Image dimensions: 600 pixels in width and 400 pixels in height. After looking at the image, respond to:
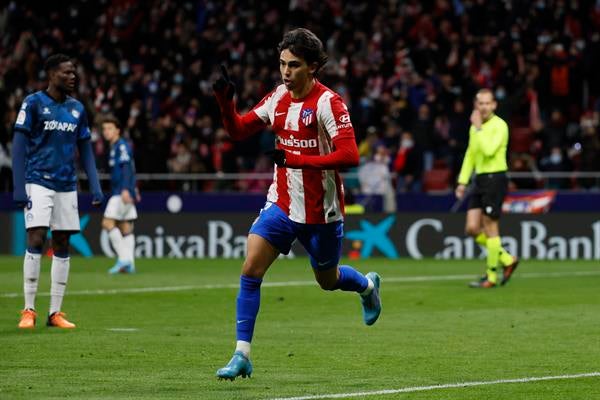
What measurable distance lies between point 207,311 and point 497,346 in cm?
444

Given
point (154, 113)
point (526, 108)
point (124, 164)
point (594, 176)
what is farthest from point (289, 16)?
point (124, 164)

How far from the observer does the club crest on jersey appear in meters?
9.30

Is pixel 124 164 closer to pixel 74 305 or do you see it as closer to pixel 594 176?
pixel 74 305

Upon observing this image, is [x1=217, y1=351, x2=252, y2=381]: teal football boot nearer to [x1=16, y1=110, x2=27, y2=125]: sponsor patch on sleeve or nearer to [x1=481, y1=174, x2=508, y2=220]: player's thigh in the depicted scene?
[x1=16, y1=110, x2=27, y2=125]: sponsor patch on sleeve

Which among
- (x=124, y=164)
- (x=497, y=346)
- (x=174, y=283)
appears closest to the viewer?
(x=497, y=346)

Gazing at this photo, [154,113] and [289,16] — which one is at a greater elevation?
[289,16]

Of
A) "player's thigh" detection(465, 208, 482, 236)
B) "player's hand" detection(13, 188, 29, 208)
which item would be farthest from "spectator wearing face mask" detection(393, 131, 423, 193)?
"player's hand" detection(13, 188, 29, 208)

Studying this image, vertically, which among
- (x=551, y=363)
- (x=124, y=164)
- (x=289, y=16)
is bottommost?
(x=551, y=363)

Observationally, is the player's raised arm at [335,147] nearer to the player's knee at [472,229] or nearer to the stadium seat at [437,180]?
the player's knee at [472,229]

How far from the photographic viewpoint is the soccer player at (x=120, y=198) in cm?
2164

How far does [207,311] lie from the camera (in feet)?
48.5

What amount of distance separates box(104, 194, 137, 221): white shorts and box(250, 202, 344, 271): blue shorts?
41.9 ft

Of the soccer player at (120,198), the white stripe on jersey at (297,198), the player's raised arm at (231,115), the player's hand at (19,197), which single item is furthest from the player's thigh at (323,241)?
the soccer player at (120,198)

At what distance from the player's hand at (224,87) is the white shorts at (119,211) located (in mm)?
13272
